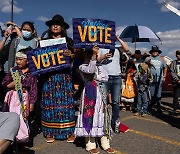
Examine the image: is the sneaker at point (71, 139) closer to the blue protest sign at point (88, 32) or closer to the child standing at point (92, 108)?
the child standing at point (92, 108)

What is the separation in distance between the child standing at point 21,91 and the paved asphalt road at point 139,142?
0.53 metres

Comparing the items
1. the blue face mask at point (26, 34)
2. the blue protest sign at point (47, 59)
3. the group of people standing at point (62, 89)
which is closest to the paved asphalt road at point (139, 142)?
the group of people standing at point (62, 89)

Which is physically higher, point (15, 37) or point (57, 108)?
point (15, 37)

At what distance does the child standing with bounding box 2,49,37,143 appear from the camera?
12.9 ft

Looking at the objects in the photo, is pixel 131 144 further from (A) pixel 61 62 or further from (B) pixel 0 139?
(B) pixel 0 139

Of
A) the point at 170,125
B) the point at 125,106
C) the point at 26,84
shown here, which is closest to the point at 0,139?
the point at 26,84

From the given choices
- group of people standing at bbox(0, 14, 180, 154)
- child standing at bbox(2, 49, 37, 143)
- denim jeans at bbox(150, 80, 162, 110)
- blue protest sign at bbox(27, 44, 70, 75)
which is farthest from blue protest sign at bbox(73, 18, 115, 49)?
denim jeans at bbox(150, 80, 162, 110)

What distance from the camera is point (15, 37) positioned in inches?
194

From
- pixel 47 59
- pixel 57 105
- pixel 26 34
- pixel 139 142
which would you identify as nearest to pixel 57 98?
pixel 57 105

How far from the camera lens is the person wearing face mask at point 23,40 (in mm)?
4742

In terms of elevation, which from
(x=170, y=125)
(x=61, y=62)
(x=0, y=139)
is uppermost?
(x=61, y=62)

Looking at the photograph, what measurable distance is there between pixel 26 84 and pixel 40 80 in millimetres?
414

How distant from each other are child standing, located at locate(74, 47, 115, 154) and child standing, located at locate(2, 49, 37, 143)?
0.75 metres

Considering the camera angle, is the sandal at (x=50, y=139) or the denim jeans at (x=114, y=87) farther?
the denim jeans at (x=114, y=87)
